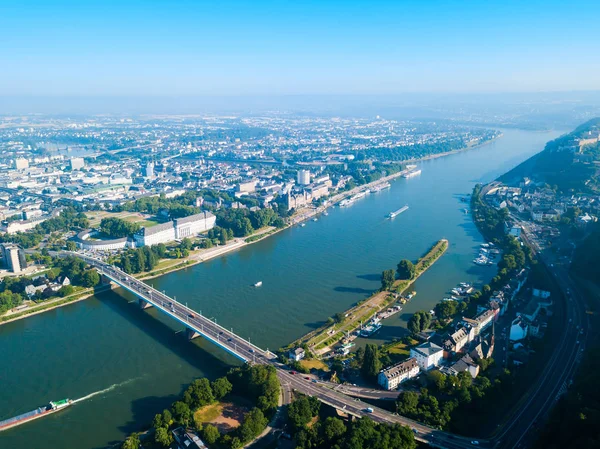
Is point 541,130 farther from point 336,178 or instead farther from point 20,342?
point 20,342

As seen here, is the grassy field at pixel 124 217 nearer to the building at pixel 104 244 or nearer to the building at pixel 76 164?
the building at pixel 104 244

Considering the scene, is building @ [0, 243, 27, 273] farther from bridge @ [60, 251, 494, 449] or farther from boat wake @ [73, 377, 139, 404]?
boat wake @ [73, 377, 139, 404]

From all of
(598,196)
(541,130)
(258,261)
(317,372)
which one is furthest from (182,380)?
(541,130)

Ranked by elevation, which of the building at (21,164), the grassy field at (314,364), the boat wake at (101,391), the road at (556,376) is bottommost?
the boat wake at (101,391)

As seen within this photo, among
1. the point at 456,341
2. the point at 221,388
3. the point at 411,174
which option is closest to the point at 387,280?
the point at 456,341

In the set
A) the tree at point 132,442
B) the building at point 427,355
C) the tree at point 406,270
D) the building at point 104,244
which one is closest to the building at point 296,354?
the building at point 427,355

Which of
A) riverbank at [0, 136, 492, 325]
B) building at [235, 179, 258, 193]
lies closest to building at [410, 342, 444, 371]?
riverbank at [0, 136, 492, 325]
